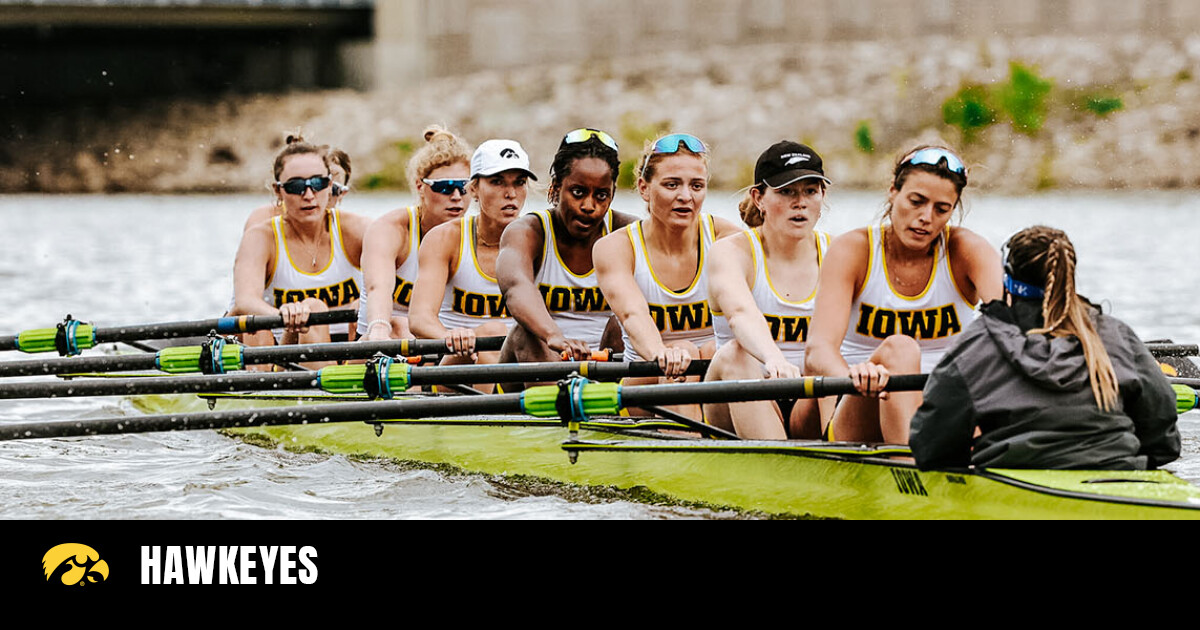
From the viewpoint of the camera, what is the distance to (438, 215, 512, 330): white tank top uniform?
7250 mm

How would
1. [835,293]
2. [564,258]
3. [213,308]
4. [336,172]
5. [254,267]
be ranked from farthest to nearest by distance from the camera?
[213,308], [336,172], [254,267], [564,258], [835,293]

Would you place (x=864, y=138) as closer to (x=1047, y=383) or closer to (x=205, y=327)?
(x=205, y=327)

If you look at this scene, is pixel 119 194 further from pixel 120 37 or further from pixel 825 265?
pixel 825 265

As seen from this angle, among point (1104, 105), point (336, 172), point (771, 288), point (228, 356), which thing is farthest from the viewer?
point (1104, 105)

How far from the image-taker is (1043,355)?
416 cm

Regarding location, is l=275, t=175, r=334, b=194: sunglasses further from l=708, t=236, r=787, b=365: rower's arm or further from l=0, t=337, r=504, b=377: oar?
l=708, t=236, r=787, b=365: rower's arm

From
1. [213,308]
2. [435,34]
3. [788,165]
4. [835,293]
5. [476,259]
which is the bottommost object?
[835,293]

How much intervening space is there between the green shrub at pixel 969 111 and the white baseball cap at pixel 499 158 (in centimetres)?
3614

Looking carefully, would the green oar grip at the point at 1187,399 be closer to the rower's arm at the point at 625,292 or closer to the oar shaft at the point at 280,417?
the rower's arm at the point at 625,292

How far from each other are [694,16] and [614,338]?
39212 millimetres

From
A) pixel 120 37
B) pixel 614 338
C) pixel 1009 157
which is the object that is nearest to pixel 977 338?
pixel 614 338

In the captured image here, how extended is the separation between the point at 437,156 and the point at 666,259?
178 cm
